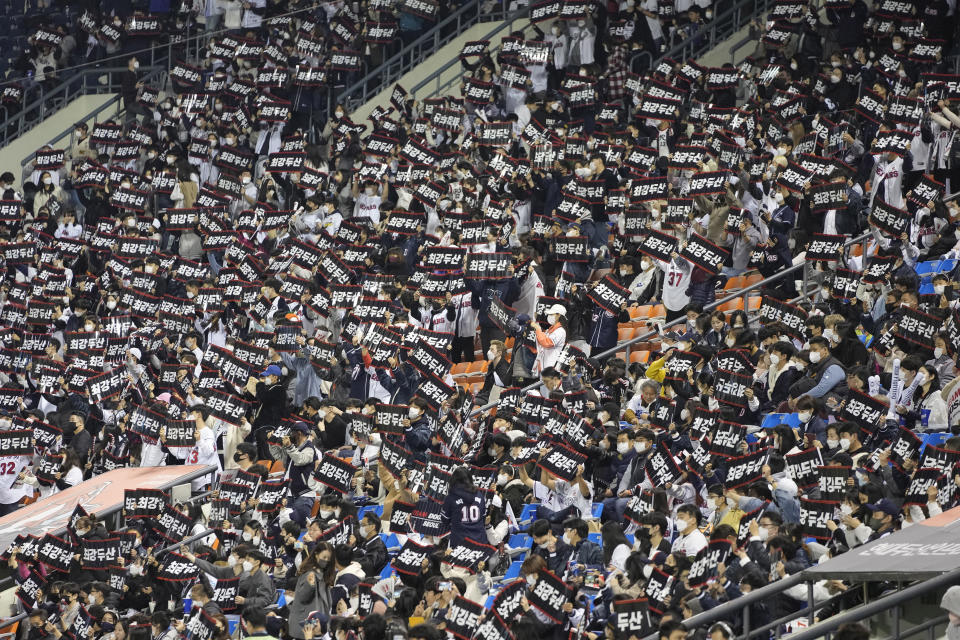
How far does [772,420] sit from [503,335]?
464 centimetres

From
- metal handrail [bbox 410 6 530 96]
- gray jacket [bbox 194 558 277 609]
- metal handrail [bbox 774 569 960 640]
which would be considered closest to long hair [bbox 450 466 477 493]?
gray jacket [bbox 194 558 277 609]

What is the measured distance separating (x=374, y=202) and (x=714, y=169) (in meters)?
5.65

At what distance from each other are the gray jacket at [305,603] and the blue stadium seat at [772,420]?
4.64 metres

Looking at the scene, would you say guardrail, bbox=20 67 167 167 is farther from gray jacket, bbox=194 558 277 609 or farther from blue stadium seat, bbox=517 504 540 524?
blue stadium seat, bbox=517 504 540 524

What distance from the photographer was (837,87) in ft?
74.8

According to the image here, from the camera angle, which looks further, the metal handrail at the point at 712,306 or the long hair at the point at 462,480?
the metal handrail at the point at 712,306

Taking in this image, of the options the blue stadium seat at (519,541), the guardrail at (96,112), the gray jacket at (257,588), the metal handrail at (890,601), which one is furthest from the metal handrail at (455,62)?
the metal handrail at (890,601)

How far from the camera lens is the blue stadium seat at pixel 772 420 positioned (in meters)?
16.7

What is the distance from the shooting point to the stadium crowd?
1439 cm

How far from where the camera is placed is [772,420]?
16766mm

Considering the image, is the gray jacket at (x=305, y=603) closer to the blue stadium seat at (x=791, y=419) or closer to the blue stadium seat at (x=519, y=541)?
the blue stadium seat at (x=519, y=541)

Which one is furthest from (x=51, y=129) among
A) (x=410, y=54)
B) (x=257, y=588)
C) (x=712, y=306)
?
(x=257, y=588)

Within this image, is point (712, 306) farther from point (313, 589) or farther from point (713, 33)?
point (713, 33)

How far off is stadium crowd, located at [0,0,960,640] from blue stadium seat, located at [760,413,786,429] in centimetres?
19
